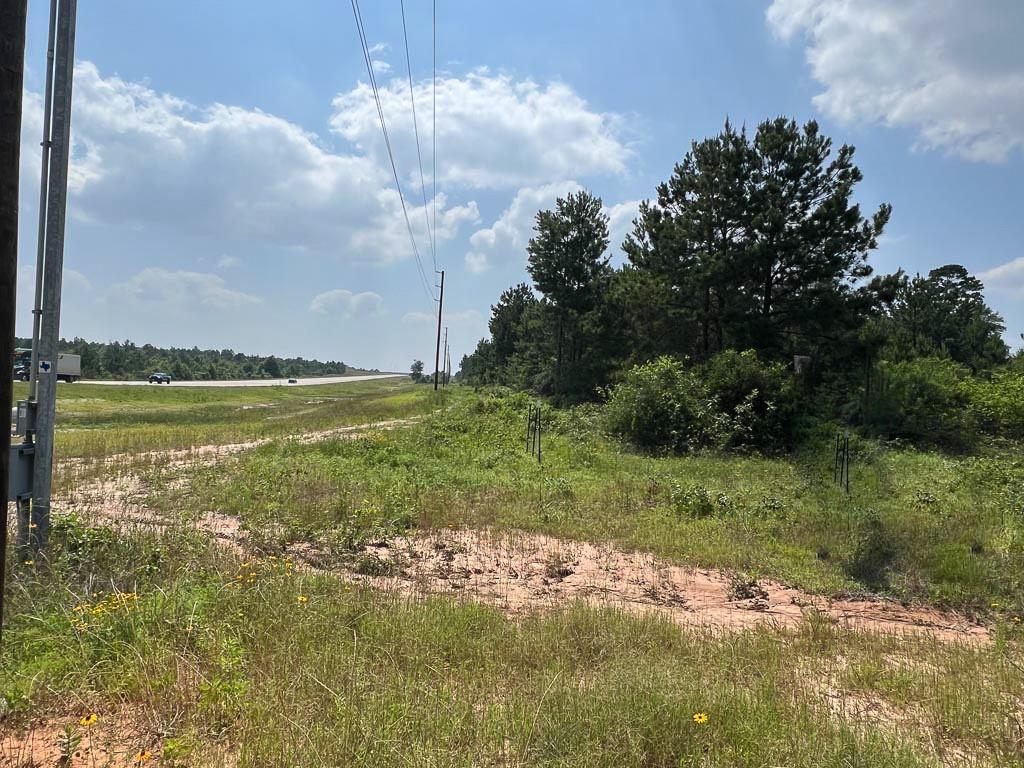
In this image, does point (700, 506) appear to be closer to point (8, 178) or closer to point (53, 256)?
point (53, 256)

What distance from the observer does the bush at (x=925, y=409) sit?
20.4 meters

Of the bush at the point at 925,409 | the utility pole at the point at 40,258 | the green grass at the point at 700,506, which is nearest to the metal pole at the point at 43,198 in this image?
the utility pole at the point at 40,258

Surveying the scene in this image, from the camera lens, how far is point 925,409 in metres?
20.8

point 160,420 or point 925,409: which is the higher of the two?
point 925,409

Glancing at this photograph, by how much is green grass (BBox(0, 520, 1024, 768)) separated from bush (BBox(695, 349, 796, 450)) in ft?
53.6

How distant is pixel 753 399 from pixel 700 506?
12434 millimetres

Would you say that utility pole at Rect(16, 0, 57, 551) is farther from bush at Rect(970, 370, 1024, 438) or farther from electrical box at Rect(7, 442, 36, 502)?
bush at Rect(970, 370, 1024, 438)

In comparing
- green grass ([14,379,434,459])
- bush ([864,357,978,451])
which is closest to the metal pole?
green grass ([14,379,434,459])

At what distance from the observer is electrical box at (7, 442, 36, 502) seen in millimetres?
4961

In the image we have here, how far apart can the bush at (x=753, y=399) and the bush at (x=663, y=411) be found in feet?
2.54

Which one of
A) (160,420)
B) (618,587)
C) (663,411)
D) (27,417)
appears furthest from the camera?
(160,420)

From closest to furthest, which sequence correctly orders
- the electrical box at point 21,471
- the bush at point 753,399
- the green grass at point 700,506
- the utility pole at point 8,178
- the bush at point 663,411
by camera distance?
1. the utility pole at point 8,178
2. the electrical box at point 21,471
3. the green grass at point 700,506
4. the bush at point 663,411
5. the bush at point 753,399

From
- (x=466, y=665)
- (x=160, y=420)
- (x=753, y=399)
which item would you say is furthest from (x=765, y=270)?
(x=160, y=420)

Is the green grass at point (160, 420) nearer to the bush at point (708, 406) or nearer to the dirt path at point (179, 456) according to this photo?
the dirt path at point (179, 456)
